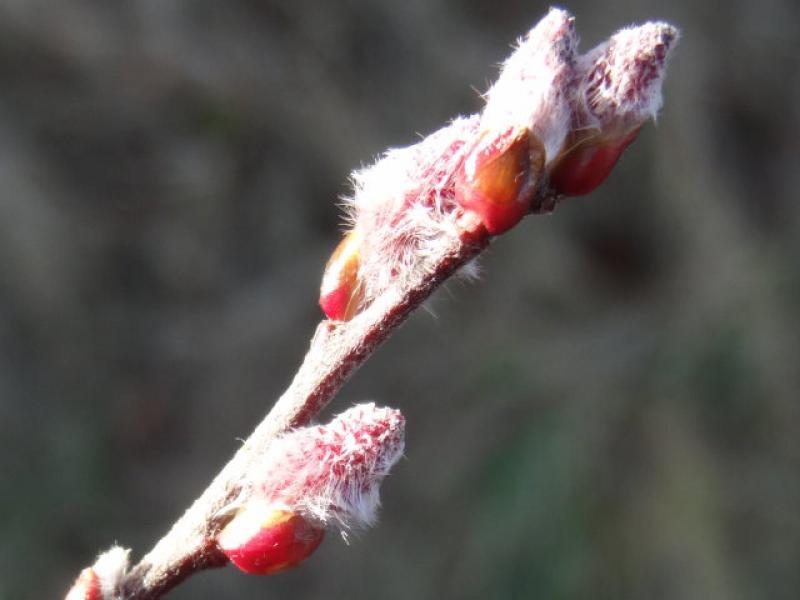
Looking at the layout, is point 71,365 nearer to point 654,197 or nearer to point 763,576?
point 654,197

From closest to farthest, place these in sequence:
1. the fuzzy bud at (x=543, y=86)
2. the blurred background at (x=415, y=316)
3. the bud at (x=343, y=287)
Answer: the fuzzy bud at (x=543, y=86), the bud at (x=343, y=287), the blurred background at (x=415, y=316)

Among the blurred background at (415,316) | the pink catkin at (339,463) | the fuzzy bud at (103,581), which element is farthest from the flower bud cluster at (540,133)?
the blurred background at (415,316)

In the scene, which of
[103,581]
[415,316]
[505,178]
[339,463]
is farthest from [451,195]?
[415,316]

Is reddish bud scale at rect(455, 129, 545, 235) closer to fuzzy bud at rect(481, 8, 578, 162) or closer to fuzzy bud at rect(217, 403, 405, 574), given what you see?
fuzzy bud at rect(481, 8, 578, 162)

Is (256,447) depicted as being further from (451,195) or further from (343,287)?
(451,195)

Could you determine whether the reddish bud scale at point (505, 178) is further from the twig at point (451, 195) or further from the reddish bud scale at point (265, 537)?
the reddish bud scale at point (265, 537)

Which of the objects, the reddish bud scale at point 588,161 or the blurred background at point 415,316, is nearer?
the reddish bud scale at point 588,161

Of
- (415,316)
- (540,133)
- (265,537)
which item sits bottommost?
(265,537)
